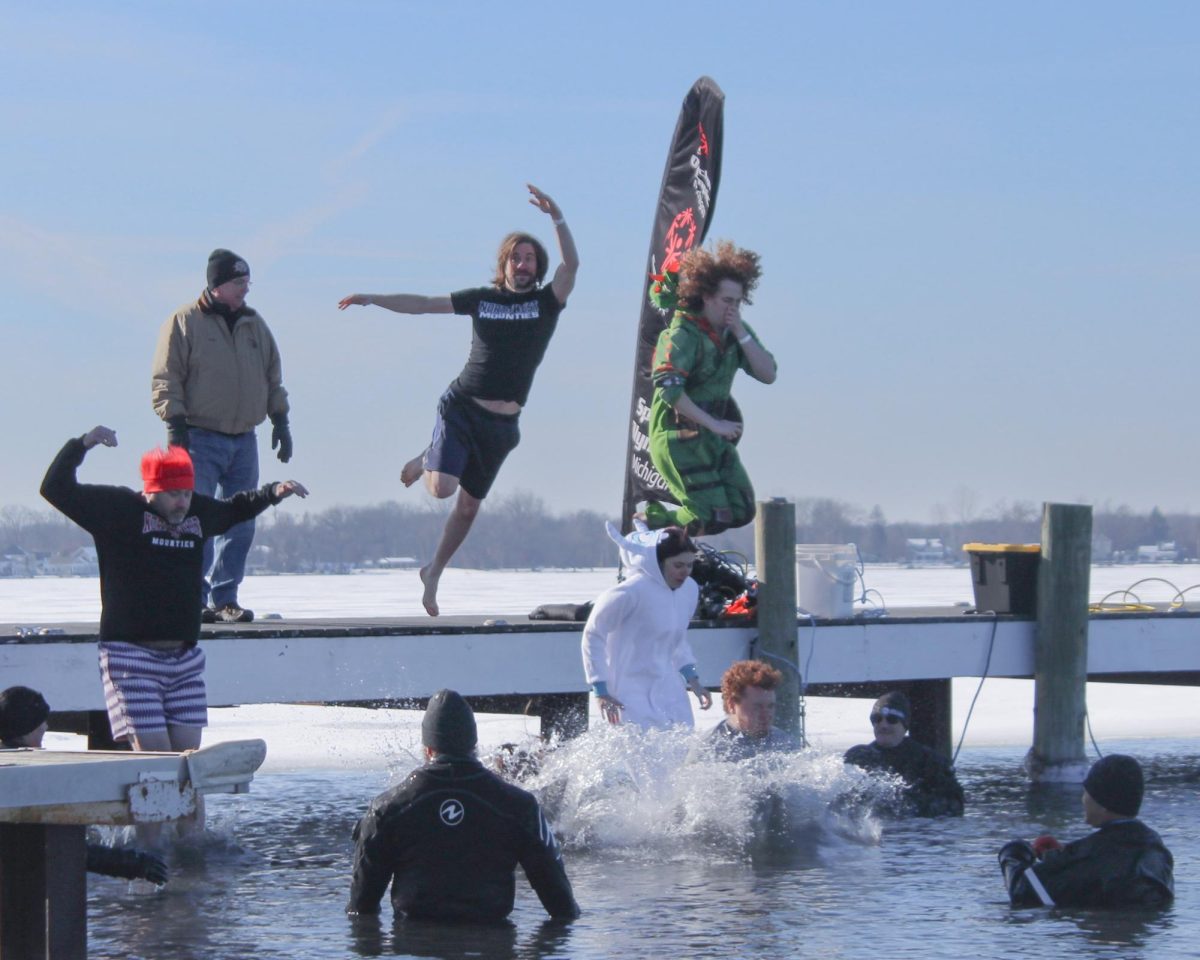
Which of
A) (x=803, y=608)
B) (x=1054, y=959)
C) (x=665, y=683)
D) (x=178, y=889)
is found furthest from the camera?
(x=803, y=608)

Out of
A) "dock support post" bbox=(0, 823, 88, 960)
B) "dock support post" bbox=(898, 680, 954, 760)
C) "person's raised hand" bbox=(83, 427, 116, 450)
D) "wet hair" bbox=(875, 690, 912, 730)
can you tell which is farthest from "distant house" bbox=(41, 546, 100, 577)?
"dock support post" bbox=(0, 823, 88, 960)

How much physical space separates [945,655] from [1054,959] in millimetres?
5733

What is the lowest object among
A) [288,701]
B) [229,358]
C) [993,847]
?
[993,847]

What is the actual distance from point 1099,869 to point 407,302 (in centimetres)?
509

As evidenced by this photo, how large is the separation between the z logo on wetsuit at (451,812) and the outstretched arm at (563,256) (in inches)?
189

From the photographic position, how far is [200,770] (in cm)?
529

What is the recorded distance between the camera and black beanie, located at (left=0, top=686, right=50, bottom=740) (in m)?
7.03

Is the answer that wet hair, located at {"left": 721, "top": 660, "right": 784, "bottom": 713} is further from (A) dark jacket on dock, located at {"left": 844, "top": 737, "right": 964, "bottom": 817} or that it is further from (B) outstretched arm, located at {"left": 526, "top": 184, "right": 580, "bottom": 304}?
(B) outstretched arm, located at {"left": 526, "top": 184, "right": 580, "bottom": 304}

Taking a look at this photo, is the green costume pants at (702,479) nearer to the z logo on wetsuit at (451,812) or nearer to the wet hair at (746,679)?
the wet hair at (746,679)

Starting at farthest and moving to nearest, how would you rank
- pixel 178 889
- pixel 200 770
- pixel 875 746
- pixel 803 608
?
1. pixel 803 608
2. pixel 875 746
3. pixel 178 889
4. pixel 200 770

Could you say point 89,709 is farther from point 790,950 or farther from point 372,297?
point 790,950

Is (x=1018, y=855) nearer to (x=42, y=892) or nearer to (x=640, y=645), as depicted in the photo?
(x=640, y=645)

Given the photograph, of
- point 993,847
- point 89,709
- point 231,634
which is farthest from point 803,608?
point 89,709


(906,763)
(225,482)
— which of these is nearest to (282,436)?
(225,482)
